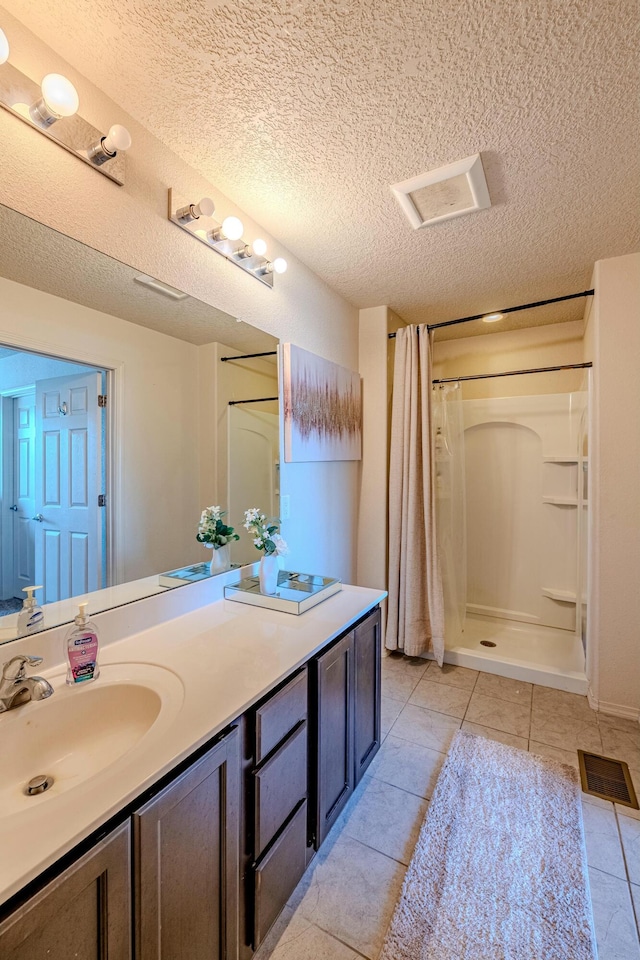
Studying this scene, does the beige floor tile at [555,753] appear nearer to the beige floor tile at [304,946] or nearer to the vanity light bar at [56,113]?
the beige floor tile at [304,946]

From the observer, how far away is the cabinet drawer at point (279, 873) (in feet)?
3.45

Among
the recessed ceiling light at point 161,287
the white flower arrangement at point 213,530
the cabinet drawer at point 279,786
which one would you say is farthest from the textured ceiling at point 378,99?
the cabinet drawer at point 279,786

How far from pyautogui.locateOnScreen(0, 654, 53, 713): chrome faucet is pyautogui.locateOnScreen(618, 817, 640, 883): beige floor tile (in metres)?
1.92

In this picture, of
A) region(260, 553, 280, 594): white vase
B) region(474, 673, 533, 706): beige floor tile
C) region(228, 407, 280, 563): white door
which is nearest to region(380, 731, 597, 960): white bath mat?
region(474, 673, 533, 706): beige floor tile

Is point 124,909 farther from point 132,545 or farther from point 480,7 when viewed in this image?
point 480,7

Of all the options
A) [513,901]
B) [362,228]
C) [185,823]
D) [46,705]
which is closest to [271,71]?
[362,228]

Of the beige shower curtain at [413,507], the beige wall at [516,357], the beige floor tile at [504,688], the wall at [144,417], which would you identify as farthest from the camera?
the beige wall at [516,357]

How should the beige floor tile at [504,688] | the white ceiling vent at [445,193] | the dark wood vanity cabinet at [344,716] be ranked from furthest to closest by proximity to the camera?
1. the beige floor tile at [504,688]
2. the white ceiling vent at [445,193]
3. the dark wood vanity cabinet at [344,716]

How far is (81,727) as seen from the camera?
3.21 feet

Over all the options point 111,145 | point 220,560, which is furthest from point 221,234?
point 220,560

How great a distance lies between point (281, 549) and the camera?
169 centimetres

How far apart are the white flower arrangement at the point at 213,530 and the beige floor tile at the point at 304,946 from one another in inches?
47.9

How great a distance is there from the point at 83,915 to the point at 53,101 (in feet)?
5.51

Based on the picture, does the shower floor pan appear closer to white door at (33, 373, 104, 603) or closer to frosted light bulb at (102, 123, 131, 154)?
white door at (33, 373, 104, 603)
